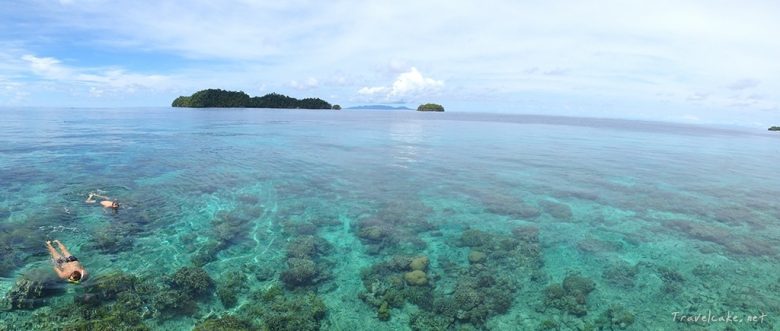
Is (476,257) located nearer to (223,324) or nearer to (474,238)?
(474,238)

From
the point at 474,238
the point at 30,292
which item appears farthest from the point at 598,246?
the point at 30,292

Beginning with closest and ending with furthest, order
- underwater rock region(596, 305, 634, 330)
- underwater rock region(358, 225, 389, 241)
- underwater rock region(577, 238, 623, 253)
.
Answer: underwater rock region(596, 305, 634, 330) < underwater rock region(577, 238, 623, 253) < underwater rock region(358, 225, 389, 241)

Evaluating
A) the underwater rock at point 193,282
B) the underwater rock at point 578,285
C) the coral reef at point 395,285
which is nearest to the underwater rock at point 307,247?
the coral reef at point 395,285

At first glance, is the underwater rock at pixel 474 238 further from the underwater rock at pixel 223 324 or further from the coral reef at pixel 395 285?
the underwater rock at pixel 223 324

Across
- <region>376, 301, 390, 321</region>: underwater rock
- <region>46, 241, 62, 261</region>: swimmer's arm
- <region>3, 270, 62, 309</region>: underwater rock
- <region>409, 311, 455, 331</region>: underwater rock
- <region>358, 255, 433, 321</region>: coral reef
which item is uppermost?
<region>46, 241, 62, 261</region>: swimmer's arm

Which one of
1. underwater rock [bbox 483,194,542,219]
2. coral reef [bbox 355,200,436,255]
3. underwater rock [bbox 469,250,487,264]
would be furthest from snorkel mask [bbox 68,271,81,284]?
underwater rock [bbox 483,194,542,219]

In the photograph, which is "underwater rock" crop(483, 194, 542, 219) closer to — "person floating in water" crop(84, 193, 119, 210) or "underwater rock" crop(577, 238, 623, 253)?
"underwater rock" crop(577, 238, 623, 253)

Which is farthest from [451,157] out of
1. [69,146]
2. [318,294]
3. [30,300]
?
[69,146]
